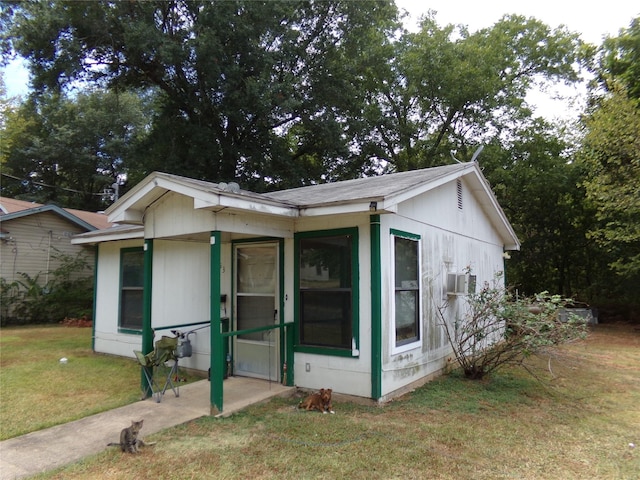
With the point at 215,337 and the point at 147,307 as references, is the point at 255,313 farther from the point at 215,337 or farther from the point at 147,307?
the point at 215,337

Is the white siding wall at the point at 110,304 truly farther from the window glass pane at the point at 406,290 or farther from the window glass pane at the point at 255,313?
the window glass pane at the point at 406,290

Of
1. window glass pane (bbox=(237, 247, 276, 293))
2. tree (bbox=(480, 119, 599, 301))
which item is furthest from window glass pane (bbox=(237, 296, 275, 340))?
tree (bbox=(480, 119, 599, 301))

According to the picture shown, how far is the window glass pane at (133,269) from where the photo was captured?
7887 millimetres

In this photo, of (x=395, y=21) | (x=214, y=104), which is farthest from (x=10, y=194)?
(x=395, y=21)

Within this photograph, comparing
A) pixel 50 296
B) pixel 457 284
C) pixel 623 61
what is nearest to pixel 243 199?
pixel 457 284

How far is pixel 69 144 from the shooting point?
2431cm

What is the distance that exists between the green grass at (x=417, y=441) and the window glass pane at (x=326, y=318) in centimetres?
75

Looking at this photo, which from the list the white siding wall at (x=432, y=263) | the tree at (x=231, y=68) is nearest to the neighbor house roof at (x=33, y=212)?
the tree at (x=231, y=68)

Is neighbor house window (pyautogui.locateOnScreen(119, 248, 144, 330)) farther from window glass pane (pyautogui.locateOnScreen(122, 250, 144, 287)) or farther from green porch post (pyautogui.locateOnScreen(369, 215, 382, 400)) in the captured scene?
green porch post (pyautogui.locateOnScreen(369, 215, 382, 400))

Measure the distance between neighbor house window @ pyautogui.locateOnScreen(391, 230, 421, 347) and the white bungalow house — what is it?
0.06 ft

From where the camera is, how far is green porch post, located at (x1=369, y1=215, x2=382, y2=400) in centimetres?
489

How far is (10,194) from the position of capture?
81.5 ft

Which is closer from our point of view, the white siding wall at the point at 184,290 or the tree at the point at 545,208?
the white siding wall at the point at 184,290

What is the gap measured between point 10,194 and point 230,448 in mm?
27741
